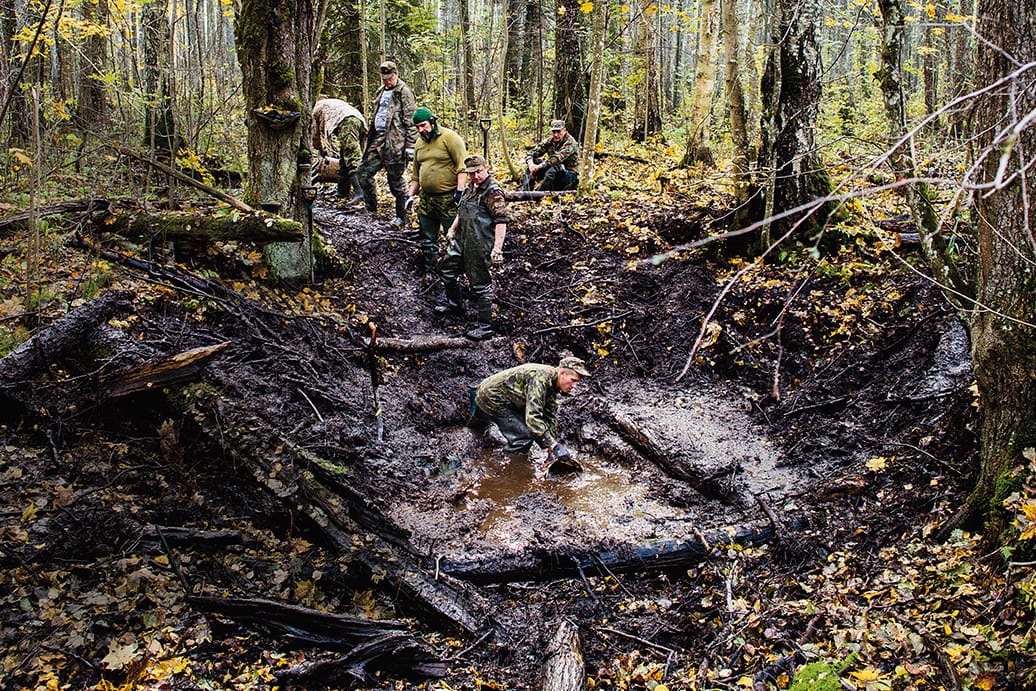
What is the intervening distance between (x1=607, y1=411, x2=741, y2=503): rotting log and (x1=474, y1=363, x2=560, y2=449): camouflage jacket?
0.82m

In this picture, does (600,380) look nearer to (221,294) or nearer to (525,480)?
(525,480)

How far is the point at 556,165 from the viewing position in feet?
39.6

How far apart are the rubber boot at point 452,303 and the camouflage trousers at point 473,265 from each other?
0.31 feet

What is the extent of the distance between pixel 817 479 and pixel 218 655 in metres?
4.73

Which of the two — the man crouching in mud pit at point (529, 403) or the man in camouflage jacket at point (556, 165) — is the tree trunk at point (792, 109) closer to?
the man crouching in mud pit at point (529, 403)

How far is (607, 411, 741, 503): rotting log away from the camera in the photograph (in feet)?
19.5

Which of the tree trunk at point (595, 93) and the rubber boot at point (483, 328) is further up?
the tree trunk at point (595, 93)

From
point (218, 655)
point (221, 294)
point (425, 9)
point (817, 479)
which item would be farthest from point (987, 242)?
point (425, 9)

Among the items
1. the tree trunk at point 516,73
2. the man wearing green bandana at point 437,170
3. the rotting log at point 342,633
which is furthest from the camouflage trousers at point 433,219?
the tree trunk at point 516,73

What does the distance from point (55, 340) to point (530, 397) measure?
4008 millimetres

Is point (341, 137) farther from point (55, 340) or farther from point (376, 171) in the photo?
point (55, 340)

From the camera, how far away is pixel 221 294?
22.4 feet

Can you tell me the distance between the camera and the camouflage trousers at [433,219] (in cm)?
915

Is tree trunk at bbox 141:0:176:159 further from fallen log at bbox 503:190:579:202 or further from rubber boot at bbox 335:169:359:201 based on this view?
fallen log at bbox 503:190:579:202
